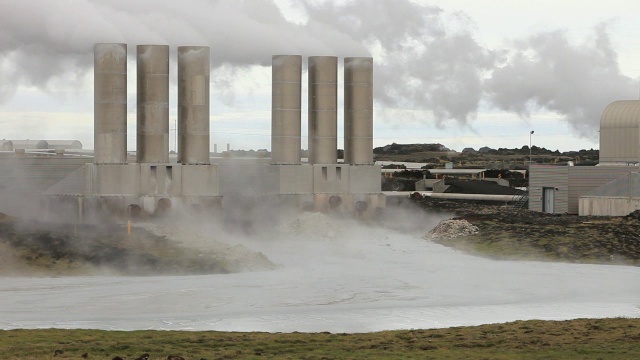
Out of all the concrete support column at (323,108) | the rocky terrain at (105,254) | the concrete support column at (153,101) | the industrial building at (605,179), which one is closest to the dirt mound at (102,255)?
the rocky terrain at (105,254)

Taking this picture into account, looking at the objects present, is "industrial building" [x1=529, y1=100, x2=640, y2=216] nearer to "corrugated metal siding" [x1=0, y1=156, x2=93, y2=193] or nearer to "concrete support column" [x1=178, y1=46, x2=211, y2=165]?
"concrete support column" [x1=178, y1=46, x2=211, y2=165]

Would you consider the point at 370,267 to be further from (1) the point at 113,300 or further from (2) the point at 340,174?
(2) the point at 340,174

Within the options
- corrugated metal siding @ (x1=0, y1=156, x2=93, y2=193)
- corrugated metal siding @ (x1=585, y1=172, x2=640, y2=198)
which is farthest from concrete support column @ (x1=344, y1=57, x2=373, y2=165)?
corrugated metal siding @ (x1=0, y1=156, x2=93, y2=193)

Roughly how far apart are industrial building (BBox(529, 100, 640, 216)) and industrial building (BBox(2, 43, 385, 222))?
523 inches

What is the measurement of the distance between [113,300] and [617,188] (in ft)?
146

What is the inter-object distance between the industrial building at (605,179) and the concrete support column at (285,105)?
18.9 m

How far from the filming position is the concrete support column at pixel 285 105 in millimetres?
85188

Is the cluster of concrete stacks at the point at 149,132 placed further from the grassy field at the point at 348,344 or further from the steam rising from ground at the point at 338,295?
the grassy field at the point at 348,344

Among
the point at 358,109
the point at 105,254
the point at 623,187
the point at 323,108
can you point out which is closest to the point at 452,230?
the point at 623,187

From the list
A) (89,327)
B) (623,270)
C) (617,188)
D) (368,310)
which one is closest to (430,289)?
(368,310)

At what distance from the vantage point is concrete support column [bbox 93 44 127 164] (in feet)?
260

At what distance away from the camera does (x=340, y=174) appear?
89.2 meters

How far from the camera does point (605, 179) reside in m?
83.8

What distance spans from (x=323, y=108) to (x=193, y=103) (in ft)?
38.2
